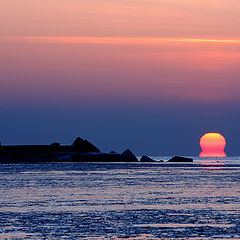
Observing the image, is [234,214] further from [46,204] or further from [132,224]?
[46,204]

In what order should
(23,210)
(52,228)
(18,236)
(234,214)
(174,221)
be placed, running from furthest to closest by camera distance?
(23,210)
(234,214)
(174,221)
(52,228)
(18,236)

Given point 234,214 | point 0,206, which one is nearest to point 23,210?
point 0,206

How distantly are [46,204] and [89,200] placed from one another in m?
4.87

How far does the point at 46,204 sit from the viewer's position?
5056cm

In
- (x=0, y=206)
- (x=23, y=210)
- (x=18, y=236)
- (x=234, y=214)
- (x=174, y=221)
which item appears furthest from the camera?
(x=0, y=206)

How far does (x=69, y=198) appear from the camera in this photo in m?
56.8

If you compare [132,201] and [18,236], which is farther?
[132,201]

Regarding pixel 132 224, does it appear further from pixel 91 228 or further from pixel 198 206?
pixel 198 206

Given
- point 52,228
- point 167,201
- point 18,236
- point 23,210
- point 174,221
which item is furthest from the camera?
point 167,201

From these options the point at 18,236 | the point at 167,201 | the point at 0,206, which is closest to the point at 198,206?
the point at 167,201

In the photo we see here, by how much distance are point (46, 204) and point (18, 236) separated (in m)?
17.6

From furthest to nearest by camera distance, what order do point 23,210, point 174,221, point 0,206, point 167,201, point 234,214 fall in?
point 167,201, point 0,206, point 23,210, point 234,214, point 174,221

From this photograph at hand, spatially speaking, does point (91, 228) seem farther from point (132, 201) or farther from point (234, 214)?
point (132, 201)

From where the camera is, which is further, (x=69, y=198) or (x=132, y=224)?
(x=69, y=198)
